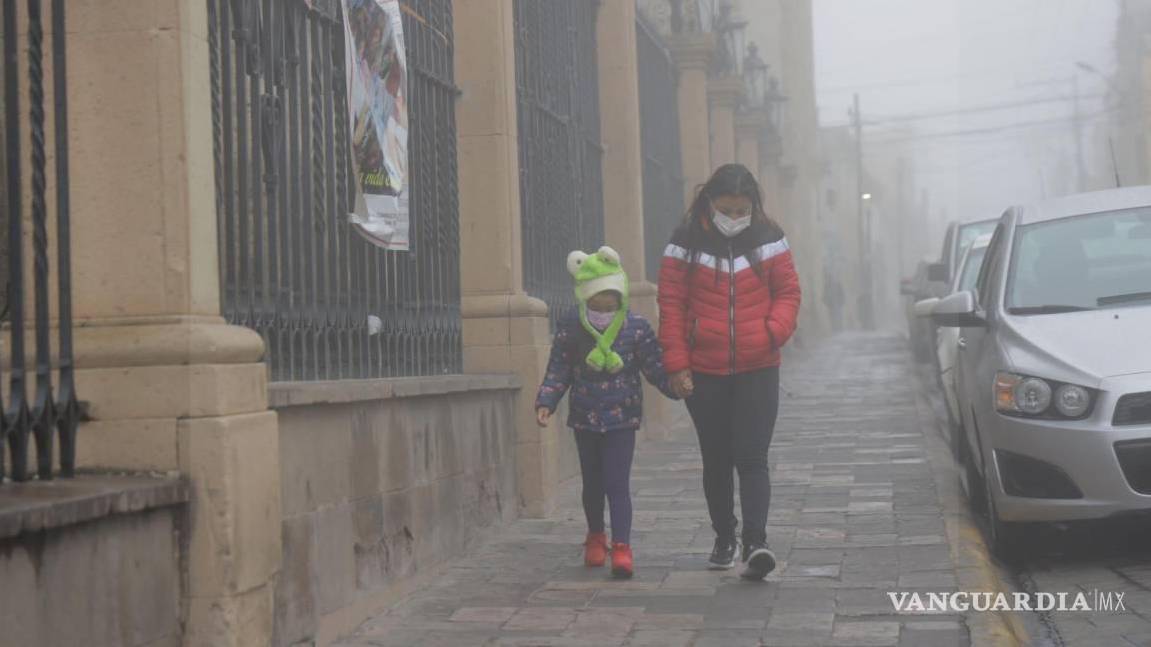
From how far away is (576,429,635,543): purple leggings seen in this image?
24.5 feet

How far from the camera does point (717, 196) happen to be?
23.9 feet

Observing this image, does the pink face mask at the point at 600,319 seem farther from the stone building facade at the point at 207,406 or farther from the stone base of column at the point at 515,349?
the stone base of column at the point at 515,349

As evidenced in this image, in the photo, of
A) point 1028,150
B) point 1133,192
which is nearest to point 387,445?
point 1133,192

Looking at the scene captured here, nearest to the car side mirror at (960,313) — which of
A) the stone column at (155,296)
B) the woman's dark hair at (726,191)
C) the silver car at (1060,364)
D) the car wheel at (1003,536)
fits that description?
the silver car at (1060,364)

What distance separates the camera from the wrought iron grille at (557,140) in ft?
35.4

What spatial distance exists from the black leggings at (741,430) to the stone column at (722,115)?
54.1 feet

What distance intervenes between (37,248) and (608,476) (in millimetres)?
3290

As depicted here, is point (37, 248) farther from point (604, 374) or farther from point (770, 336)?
point (770, 336)

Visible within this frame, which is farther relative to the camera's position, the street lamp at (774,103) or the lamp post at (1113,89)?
the street lamp at (774,103)

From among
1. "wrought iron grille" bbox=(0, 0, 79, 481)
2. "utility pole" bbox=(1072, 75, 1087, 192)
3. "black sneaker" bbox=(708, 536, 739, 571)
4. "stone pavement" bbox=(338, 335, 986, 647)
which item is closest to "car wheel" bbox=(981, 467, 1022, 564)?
"stone pavement" bbox=(338, 335, 986, 647)

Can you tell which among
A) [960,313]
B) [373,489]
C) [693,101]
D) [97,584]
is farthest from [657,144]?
[97,584]

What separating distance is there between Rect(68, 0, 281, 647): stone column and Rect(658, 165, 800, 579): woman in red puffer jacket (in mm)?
2559

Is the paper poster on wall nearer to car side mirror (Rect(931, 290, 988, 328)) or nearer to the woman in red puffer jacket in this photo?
the woman in red puffer jacket

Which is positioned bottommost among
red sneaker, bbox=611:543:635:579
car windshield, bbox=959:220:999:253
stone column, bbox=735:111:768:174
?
red sneaker, bbox=611:543:635:579
